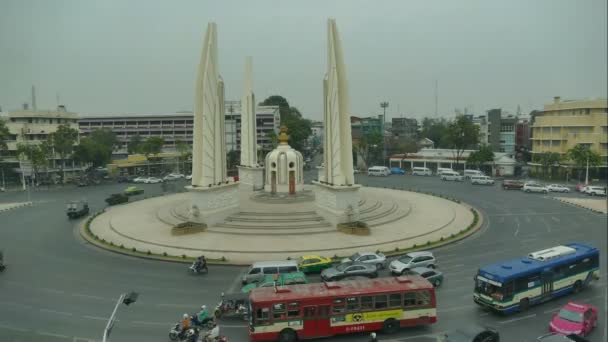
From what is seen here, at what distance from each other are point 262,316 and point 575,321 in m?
11.1

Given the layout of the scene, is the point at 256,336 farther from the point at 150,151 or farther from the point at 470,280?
the point at 150,151

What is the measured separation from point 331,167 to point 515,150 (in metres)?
66.8

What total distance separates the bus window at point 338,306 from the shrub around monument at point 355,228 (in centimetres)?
1493

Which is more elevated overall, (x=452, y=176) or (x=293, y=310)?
(x=452, y=176)

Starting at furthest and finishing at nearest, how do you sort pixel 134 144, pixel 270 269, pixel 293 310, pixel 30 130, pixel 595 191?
pixel 134 144, pixel 30 130, pixel 595 191, pixel 270 269, pixel 293 310

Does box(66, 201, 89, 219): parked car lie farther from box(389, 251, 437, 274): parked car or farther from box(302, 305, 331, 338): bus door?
box(302, 305, 331, 338): bus door

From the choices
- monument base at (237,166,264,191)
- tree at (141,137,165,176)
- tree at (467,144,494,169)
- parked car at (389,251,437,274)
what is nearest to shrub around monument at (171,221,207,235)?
parked car at (389,251,437,274)

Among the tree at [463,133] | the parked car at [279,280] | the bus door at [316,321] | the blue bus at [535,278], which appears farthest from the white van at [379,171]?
the bus door at [316,321]

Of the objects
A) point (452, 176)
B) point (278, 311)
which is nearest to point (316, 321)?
point (278, 311)

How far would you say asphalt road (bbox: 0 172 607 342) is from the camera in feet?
53.2

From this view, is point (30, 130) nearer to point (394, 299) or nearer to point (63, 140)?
point (63, 140)

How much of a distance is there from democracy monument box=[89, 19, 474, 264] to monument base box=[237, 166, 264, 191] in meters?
9.32

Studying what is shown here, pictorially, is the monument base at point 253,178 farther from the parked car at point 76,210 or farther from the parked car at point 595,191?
the parked car at point 595,191

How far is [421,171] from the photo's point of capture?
74312 mm
